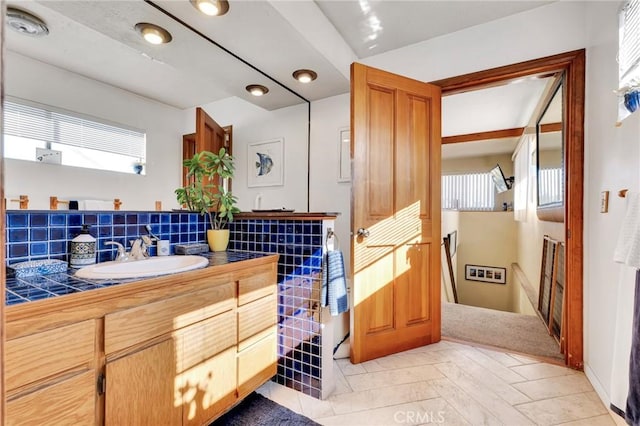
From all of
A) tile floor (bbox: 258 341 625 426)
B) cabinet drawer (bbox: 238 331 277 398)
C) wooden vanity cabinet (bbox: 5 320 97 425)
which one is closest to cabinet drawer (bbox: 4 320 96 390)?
wooden vanity cabinet (bbox: 5 320 97 425)

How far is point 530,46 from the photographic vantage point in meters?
2.06

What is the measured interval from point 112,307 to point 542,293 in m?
3.64

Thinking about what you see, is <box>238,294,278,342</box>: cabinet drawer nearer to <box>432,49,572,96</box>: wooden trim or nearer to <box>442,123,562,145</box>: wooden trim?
<box>432,49,572,96</box>: wooden trim

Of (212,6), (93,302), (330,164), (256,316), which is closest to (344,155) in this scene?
(330,164)

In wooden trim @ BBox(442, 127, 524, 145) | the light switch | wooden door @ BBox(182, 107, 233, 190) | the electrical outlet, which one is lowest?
the light switch

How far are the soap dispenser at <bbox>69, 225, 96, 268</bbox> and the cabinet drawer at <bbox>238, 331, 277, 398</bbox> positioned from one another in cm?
83

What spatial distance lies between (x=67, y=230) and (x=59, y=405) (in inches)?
30.1

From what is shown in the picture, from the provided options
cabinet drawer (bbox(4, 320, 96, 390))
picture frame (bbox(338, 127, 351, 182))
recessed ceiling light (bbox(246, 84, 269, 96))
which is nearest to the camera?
cabinet drawer (bbox(4, 320, 96, 390))

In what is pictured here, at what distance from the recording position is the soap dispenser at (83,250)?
128 centimetres

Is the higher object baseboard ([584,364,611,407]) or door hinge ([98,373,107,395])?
door hinge ([98,373,107,395])

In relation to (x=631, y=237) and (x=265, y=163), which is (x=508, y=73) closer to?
(x=631, y=237)

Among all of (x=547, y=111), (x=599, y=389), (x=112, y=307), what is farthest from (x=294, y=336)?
(x=547, y=111)

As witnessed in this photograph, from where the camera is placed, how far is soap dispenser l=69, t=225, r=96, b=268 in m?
1.28

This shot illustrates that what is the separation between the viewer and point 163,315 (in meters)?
1.12
